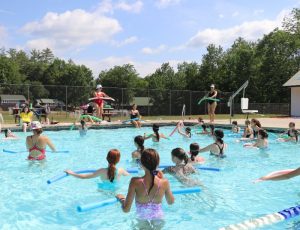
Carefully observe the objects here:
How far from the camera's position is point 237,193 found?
7.36 meters

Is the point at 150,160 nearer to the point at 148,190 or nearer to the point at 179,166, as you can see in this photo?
the point at 148,190

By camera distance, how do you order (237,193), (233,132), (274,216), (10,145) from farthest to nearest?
(233,132) → (10,145) → (237,193) → (274,216)

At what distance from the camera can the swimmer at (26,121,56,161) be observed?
9.24 m

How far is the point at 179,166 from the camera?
6.68 metres

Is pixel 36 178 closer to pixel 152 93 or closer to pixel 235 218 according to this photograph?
pixel 235 218

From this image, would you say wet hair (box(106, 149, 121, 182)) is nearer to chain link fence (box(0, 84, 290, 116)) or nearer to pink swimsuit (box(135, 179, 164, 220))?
pink swimsuit (box(135, 179, 164, 220))

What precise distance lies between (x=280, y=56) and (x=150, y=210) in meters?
51.9

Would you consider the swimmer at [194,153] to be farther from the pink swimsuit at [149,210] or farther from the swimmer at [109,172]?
the pink swimsuit at [149,210]

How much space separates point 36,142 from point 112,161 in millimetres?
3935

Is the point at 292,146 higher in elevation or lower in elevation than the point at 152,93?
lower

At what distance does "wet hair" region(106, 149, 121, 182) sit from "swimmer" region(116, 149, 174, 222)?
135 centimetres

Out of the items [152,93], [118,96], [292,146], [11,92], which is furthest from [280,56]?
[292,146]

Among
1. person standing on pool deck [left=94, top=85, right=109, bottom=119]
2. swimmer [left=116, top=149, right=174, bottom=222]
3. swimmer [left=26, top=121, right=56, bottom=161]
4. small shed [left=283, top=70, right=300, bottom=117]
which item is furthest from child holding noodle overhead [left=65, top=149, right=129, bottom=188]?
small shed [left=283, top=70, right=300, bottom=117]

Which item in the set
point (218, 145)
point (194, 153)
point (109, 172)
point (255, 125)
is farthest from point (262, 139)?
point (109, 172)
